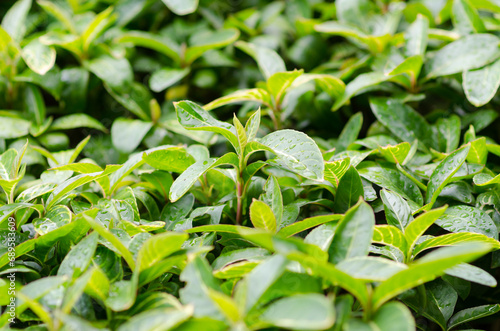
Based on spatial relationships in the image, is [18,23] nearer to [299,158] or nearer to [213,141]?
[213,141]

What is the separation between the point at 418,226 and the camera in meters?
0.71

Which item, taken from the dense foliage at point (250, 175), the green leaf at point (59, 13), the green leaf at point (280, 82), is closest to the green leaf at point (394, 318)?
the dense foliage at point (250, 175)

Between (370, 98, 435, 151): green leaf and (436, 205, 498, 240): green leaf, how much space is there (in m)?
0.30

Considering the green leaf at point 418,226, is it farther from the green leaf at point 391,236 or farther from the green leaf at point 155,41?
the green leaf at point 155,41

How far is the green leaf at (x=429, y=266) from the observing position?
1.74ft

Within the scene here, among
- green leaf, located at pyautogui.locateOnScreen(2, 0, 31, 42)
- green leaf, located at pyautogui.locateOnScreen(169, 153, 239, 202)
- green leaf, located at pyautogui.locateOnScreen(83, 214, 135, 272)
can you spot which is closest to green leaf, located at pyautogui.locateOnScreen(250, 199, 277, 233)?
green leaf, located at pyautogui.locateOnScreen(169, 153, 239, 202)

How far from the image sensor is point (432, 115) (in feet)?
4.16

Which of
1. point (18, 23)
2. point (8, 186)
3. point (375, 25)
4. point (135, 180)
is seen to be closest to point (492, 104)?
point (375, 25)

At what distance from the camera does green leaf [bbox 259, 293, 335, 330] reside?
19.0 inches

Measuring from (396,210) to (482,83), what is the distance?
53 cm

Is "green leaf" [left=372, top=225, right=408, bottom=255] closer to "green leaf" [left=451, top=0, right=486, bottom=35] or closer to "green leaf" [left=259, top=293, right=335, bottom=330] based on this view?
"green leaf" [left=259, top=293, right=335, bottom=330]

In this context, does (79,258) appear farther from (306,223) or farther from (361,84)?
(361,84)

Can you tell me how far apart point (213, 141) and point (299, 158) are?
485mm

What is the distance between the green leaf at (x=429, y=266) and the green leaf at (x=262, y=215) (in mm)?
226
